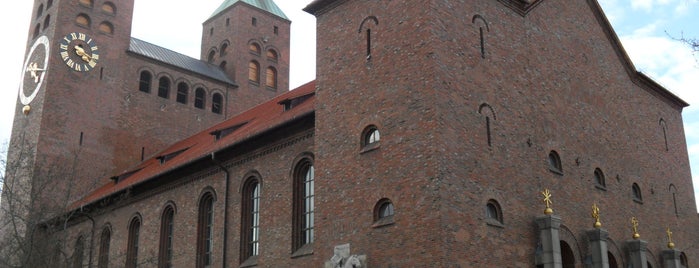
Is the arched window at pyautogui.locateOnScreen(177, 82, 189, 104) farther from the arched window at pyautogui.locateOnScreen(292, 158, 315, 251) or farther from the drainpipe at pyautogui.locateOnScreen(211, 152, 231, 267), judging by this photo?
the arched window at pyautogui.locateOnScreen(292, 158, 315, 251)

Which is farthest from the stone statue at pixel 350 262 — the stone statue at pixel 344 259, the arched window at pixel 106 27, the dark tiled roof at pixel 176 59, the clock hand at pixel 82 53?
the arched window at pixel 106 27

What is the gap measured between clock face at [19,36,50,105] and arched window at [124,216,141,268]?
10.6 meters

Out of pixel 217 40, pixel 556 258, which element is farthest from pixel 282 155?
pixel 217 40

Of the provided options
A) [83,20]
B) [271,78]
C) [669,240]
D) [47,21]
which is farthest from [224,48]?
[669,240]

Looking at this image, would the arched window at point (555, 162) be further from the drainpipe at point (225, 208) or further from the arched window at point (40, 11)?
the arched window at point (40, 11)

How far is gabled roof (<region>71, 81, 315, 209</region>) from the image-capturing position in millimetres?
24891

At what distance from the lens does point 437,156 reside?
1841cm

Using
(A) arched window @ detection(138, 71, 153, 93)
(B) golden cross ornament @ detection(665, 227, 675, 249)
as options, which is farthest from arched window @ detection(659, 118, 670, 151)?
(A) arched window @ detection(138, 71, 153, 93)

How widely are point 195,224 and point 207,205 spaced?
0.80 metres

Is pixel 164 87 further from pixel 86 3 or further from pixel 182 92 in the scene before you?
pixel 86 3

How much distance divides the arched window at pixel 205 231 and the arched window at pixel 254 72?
1736 cm

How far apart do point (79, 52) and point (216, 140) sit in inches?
471

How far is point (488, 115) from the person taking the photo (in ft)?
67.1

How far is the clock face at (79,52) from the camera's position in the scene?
123 ft
